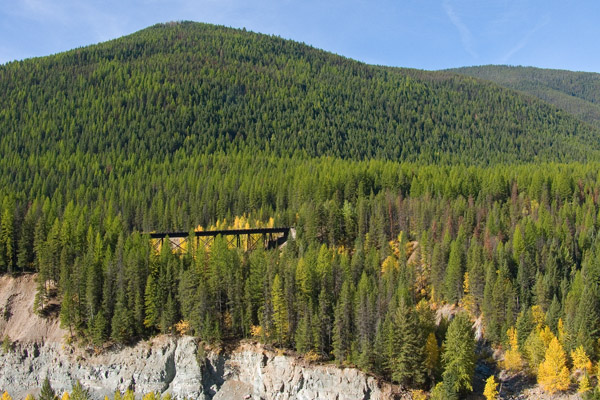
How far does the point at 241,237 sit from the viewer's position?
101 meters

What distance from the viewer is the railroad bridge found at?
92088 mm

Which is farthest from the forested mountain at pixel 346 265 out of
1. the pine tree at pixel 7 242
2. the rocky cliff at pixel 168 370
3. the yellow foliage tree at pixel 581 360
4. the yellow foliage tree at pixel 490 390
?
the rocky cliff at pixel 168 370

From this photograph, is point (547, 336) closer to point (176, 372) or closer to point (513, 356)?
point (513, 356)

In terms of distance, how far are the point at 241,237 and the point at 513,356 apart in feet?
169

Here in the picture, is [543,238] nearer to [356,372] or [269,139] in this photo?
[356,372]

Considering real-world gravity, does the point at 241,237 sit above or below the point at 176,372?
above

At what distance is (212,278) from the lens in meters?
74.7

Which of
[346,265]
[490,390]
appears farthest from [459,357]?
[346,265]

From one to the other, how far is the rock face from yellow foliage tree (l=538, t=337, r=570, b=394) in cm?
1928

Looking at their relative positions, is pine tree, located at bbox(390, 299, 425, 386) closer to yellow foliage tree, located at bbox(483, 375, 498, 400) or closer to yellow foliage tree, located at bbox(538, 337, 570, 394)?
yellow foliage tree, located at bbox(483, 375, 498, 400)

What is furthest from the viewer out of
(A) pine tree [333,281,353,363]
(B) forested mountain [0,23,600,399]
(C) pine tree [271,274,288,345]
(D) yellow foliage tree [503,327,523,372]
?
(C) pine tree [271,274,288,345]

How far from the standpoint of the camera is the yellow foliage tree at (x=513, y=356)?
64.9 m

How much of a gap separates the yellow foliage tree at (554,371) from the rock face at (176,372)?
19284mm

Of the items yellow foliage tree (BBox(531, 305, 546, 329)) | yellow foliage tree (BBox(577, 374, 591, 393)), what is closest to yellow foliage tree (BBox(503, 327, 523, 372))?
yellow foliage tree (BBox(531, 305, 546, 329))
